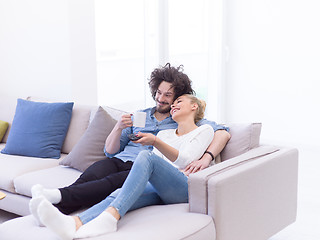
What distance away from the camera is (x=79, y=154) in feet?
9.19

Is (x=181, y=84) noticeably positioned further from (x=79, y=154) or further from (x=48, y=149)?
(x=48, y=149)

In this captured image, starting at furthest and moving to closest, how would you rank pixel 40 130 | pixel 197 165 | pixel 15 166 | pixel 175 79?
pixel 40 130 → pixel 15 166 → pixel 175 79 → pixel 197 165

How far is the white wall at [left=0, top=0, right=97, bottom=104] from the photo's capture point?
12.2 feet

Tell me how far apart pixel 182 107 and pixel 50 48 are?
5.84 ft

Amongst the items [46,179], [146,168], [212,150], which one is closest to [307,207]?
[212,150]

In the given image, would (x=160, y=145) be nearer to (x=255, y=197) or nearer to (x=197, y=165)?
(x=197, y=165)

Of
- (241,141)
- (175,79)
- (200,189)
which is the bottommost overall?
(200,189)

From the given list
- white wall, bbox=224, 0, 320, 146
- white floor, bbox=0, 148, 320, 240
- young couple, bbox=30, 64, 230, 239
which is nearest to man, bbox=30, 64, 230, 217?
young couple, bbox=30, 64, 230, 239

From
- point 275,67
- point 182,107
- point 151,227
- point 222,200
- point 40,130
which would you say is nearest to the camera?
point 151,227

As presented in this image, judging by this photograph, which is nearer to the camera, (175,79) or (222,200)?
(222,200)

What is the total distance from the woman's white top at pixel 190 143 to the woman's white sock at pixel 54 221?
76 centimetres

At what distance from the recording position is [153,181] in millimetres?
2082

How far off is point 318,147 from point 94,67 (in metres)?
2.74

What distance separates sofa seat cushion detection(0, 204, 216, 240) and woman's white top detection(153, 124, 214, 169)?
33 cm
